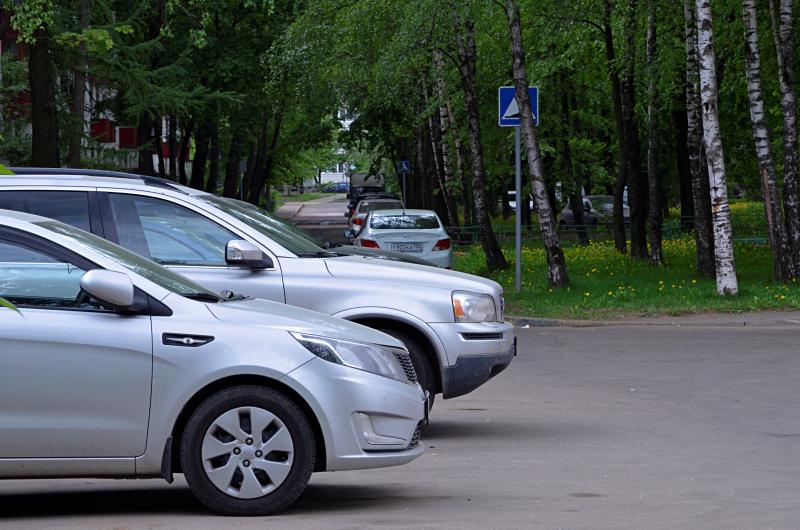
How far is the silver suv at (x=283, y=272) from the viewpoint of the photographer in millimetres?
10055

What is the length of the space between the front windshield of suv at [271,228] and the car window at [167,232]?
29 centimetres

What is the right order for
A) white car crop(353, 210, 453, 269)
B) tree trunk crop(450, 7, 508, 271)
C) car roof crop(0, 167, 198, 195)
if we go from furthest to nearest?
tree trunk crop(450, 7, 508, 271) → white car crop(353, 210, 453, 269) → car roof crop(0, 167, 198, 195)

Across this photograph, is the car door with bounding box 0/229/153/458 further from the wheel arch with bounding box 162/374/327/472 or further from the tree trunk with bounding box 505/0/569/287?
the tree trunk with bounding box 505/0/569/287

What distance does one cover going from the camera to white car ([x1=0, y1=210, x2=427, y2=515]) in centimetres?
719

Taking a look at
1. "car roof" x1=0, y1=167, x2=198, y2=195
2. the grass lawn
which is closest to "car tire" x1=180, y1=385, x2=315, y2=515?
"car roof" x1=0, y1=167, x2=198, y2=195

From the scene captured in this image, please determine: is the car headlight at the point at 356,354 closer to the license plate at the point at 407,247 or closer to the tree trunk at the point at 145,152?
the license plate at the point at 407,247

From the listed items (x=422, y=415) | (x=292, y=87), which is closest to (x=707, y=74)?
(x=422, y=415)

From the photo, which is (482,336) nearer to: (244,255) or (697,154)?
(244,255)

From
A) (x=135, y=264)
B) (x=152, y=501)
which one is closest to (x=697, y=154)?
(x=152, y=501)

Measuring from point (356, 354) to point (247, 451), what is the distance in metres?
0.76

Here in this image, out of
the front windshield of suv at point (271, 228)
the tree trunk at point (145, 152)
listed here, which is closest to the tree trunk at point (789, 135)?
the front windshield of suv at point (271, 228)

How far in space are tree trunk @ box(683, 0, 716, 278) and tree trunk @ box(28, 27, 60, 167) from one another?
1159 centimetres

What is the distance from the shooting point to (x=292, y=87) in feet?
122

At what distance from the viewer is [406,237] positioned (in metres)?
25.9
